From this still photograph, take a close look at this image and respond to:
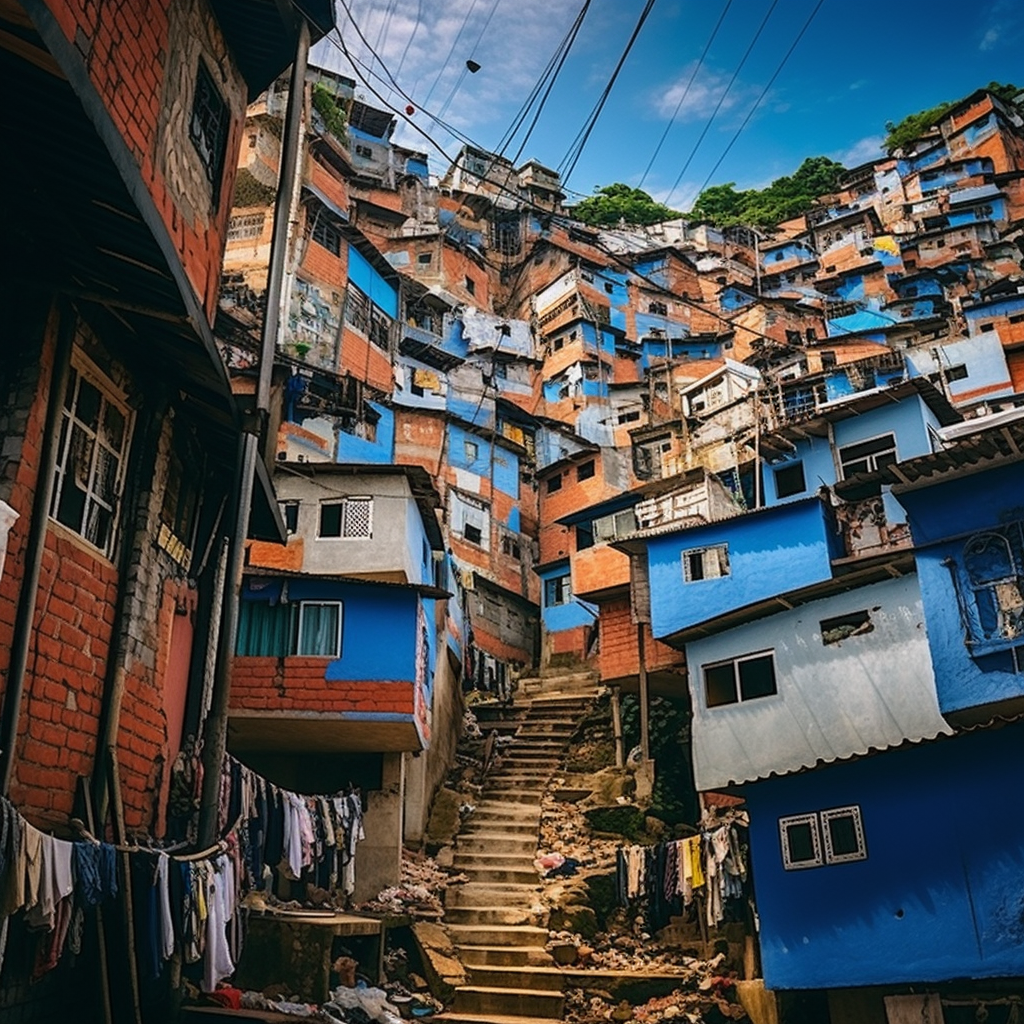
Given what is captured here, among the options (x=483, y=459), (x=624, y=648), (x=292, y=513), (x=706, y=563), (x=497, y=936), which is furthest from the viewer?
(x=483, y=459)

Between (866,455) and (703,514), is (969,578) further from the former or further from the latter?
(866,455)

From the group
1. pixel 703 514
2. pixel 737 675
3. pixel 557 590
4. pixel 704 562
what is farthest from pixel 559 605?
pixel 737 675

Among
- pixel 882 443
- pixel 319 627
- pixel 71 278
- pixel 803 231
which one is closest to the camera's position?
pixel 71 278

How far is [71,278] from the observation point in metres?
7.45

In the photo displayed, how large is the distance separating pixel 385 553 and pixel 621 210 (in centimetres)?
6225

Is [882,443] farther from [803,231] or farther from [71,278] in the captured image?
[803,231]

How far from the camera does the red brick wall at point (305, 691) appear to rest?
60.0 ft

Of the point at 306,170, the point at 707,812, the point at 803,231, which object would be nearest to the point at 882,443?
the point at 707,812

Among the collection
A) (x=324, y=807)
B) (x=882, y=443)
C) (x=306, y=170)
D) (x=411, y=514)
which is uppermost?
(x=306, y=170)

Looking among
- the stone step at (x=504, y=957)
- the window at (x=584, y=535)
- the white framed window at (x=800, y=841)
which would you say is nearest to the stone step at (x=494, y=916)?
the stone step at (x=504, y=957)

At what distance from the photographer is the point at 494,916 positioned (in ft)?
61.4

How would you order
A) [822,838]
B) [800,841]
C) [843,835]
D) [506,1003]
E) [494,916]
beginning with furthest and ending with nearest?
[494,916], [800,841], [506,1003], [822,838], [843,835]

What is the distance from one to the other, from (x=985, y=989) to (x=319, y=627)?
1299cm

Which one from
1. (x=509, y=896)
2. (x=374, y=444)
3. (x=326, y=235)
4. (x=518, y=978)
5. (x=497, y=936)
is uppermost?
Result: (x=326, y=235)
